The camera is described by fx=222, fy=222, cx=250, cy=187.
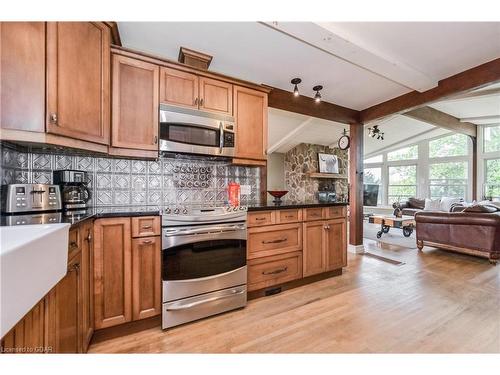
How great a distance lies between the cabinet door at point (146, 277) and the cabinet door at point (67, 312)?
0.37 m

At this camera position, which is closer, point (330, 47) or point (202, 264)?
point (202, 264)

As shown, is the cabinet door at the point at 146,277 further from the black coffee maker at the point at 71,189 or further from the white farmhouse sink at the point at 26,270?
the white farmhouse sink at the point at 26,270

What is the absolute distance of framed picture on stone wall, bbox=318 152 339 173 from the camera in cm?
688

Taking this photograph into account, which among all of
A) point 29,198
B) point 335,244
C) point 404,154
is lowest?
point 335,244

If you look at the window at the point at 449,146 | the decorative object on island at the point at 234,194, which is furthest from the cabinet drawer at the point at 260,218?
the window at the point at 449,146

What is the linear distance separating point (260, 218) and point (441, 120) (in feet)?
20.3

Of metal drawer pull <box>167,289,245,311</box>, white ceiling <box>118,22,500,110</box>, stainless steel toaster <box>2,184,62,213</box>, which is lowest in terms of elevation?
metal drawer pull <box>167,289,245,311</box>

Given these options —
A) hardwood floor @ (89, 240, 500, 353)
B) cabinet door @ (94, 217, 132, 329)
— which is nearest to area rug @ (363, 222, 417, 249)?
hardwood floor @ (89, 240, 500, 353)

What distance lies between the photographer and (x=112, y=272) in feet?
5.03

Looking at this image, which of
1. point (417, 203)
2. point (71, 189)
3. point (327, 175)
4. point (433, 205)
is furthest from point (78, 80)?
point (417, 203)

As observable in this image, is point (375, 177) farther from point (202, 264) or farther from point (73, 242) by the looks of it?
point (73, 242)

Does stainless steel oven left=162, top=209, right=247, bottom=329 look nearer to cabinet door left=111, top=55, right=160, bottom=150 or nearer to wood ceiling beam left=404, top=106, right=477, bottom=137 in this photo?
cabinet door left=111, top=55, right=160, bottom=150

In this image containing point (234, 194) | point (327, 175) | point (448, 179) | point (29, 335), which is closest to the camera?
point (29, 335)

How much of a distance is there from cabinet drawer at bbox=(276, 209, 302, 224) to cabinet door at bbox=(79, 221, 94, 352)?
1.53 metres
